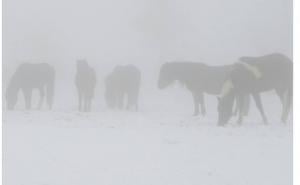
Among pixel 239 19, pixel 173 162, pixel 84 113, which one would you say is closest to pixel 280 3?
pixel 239 19

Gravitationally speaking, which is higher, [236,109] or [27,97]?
[27,97]

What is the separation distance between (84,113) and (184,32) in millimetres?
1541

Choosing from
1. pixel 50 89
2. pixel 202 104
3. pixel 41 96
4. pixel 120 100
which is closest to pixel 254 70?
pixel 202 104

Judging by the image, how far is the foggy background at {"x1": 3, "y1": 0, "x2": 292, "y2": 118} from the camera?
283 inches

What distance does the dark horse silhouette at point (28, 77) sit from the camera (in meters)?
7.40

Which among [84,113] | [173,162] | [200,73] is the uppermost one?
[200,73]

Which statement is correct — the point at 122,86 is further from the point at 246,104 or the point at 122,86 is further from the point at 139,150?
the point at 246,104

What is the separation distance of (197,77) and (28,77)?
210cm

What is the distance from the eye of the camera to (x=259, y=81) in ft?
24.4

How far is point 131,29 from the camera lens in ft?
24.0

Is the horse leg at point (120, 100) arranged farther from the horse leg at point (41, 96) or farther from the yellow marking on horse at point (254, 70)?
the yellow marking on horse at point (254, 70)

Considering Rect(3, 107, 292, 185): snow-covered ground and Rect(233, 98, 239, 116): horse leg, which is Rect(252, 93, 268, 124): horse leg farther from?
Rect(233, 98, 239, 116): horse leg

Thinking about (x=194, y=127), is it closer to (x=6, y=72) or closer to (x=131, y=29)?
(x=131, y=29)

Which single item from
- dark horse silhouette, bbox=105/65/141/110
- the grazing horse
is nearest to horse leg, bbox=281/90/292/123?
dark horse silhouette, bbox=105/65/141/110
